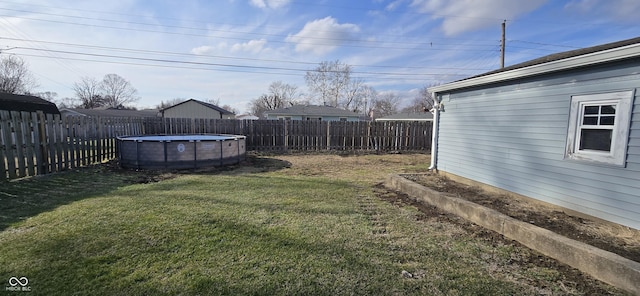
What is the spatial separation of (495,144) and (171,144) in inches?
308

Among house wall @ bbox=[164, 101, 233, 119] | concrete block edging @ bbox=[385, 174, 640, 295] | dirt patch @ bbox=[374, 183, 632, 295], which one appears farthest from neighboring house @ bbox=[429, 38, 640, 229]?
house wall @ bbox=[164, 101, 233, 119]

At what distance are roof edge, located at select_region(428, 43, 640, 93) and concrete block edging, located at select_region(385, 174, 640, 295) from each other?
2.32m

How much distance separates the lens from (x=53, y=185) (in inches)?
211

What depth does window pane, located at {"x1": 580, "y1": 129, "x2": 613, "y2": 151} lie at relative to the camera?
139 inches

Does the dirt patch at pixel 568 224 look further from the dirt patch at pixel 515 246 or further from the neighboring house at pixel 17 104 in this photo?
the neighboring house at pixel 17 104

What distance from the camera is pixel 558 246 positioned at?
273cm

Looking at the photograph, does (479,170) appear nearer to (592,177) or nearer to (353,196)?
(592,177)

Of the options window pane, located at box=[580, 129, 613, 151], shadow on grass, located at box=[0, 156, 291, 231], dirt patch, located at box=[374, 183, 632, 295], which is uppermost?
window pane, located at box=[580, 129, 613, 151]

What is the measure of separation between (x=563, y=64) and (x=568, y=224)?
224 cm

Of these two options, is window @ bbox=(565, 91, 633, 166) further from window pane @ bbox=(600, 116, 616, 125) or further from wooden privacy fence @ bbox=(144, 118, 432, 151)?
wooden privacy fence @ bbox=(144, 118, 432, 151)

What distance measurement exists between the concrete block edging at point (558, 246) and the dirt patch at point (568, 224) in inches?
18.3

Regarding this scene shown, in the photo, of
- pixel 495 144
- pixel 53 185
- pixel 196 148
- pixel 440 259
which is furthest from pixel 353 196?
pixel 53 185

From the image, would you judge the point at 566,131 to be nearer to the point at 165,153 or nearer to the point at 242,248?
the point at 242,248

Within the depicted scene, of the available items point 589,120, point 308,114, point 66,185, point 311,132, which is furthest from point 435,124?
point 308,114
